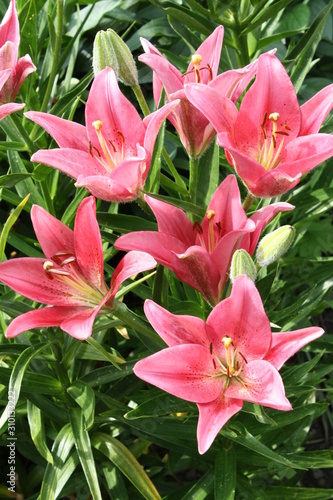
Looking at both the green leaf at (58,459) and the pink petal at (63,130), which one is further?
the green leaf at (58,459)

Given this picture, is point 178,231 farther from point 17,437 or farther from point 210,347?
point 17,437

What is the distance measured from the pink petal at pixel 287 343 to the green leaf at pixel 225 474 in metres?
0.32

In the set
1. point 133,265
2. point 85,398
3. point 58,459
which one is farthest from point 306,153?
point 58,459

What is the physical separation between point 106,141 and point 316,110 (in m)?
0.28

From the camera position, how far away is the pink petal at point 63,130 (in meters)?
0.87

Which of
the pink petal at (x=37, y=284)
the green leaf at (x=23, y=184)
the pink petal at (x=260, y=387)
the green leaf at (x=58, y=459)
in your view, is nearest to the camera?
the pink petal at (x=260, y=387)

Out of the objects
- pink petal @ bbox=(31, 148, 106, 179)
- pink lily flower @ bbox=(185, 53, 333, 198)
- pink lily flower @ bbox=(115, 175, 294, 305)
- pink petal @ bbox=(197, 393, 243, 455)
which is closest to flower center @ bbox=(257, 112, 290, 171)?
pink lily flower @ bbox=(185, 53, 333, 198)

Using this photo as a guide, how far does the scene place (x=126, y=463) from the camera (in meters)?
1.10

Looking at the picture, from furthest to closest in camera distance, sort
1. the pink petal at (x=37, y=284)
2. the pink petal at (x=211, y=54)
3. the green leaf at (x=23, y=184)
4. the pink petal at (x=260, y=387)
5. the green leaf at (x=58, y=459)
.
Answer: the green leaf at (x=23, y=184) < the green leaf at (x=58, y=459) < the pink petal at (x=211, y=54) < the pink petal at (x=37, y=284) < the pink petal at (x=260, y=387)

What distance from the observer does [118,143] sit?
908mm

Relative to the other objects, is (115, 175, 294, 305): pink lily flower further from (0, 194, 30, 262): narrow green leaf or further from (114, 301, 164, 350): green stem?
(0, 194, 30, 262): narrow green leaf

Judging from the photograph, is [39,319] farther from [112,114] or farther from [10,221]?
[112,114]

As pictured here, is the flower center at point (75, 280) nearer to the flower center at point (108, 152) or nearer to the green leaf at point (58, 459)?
the flower center at point (108, 152)

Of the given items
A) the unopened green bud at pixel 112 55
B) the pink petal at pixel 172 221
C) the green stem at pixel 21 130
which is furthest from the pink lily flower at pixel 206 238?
the green stem at pixel 21 130
